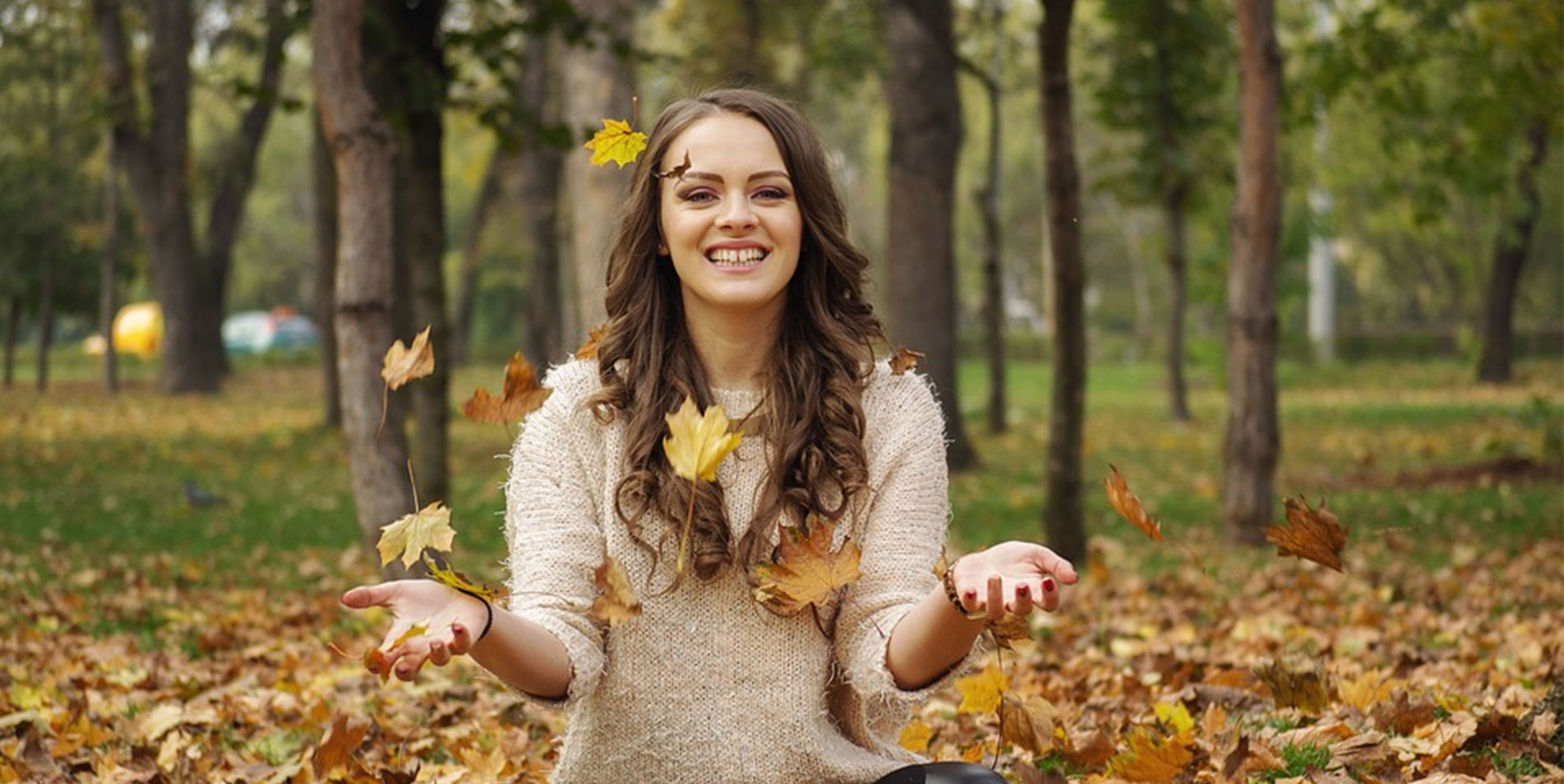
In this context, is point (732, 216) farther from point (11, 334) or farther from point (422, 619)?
point (11, 334)

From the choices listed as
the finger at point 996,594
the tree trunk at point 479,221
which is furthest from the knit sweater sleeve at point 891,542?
the tree trunk at point 479,221

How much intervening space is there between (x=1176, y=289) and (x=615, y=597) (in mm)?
20480

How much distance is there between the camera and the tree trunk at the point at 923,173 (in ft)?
45.7

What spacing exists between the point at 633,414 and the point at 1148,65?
17273 mm

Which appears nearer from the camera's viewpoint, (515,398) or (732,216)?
(732,216)

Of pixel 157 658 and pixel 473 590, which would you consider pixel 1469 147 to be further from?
pixel 473 590

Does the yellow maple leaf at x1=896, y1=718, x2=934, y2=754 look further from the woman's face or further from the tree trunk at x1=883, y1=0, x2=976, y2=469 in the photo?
the tree trunk at x1=883, y1=0, x2=976, y2=469

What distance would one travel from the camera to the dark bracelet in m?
2.52

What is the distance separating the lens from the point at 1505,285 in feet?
94.0

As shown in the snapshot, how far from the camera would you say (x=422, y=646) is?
2355 mm

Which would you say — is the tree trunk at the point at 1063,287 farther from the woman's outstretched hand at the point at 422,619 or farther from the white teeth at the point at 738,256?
the woman's outstretched hand at the point at 422,619

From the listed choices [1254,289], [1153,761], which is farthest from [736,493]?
[1254,289]

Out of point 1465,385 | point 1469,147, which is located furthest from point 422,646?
point 1465,385

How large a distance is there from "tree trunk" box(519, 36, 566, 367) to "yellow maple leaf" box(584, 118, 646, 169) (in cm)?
2071
